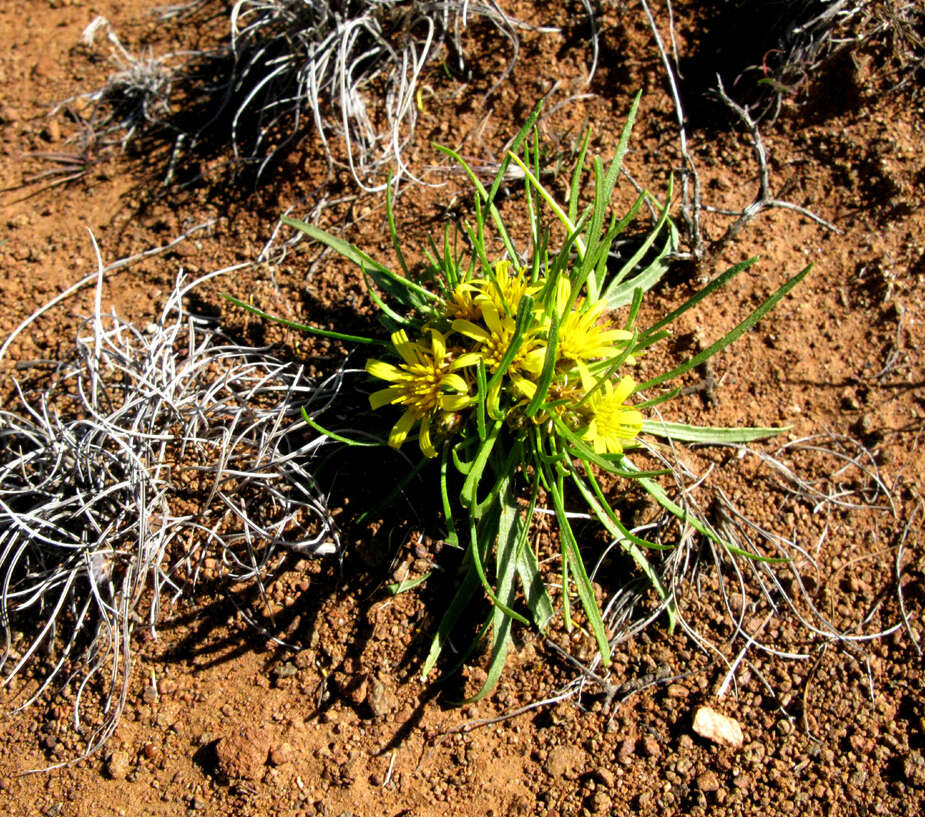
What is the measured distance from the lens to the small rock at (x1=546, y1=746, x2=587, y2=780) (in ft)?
5.43

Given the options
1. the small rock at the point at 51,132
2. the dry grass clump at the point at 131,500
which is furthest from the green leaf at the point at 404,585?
the small rock at the point at 51,132

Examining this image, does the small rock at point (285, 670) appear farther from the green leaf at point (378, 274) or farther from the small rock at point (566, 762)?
the green leaf at point (378, 274)

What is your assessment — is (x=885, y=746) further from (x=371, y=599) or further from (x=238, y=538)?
(x=238, y=538)

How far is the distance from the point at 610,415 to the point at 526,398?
179 mm

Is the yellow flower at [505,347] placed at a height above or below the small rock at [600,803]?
above

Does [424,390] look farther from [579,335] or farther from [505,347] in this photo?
[579,335]

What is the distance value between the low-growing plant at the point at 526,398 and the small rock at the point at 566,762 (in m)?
0.24

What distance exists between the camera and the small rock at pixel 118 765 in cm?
168

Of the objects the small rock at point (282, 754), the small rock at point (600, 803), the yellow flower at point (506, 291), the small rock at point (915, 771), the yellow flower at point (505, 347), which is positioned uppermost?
the yellow flower at point (506, 291)

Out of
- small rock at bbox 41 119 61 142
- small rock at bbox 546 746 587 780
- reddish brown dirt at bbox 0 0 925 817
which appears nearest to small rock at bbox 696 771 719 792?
reddish brown dirt at bbox 0 0 925 817

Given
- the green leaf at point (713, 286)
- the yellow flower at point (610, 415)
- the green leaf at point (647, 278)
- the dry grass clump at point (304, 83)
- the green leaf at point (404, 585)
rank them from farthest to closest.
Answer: the dry grass clump at point (304, 83), the green leaf at point (647, 278), the green leaf at point (404, 585), the yellow flower at point (610, 415), the green leaf at point (713, 286)

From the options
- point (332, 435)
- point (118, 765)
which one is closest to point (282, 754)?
point (118, 765)

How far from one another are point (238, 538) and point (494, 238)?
1020 millimetres

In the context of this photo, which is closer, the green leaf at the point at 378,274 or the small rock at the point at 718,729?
the small rock at the point at 718,729
